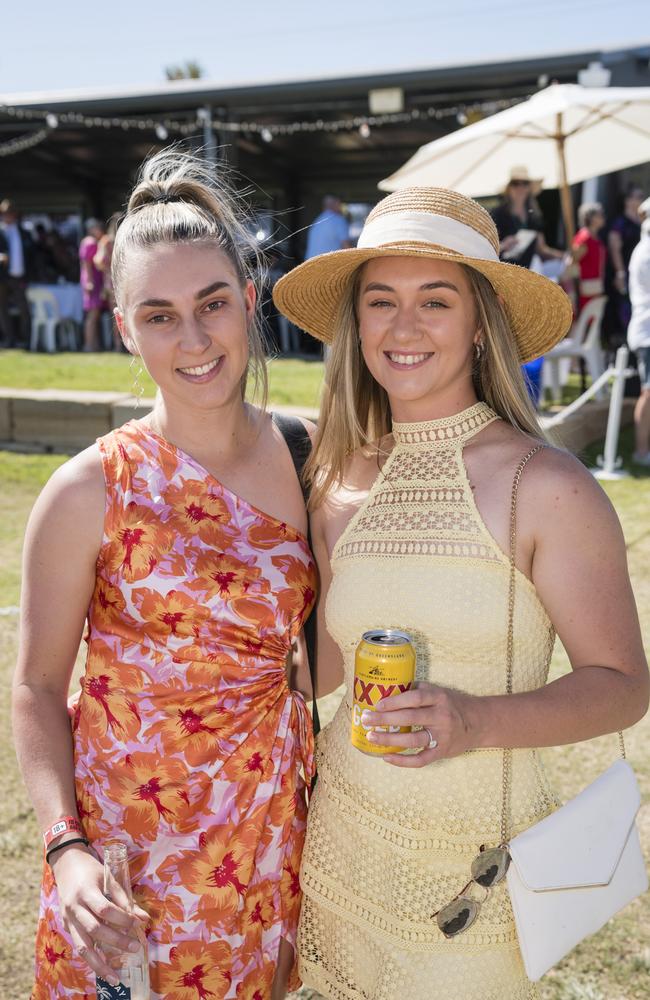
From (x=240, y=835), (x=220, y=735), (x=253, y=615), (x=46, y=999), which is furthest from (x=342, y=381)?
(x=46, y=999)

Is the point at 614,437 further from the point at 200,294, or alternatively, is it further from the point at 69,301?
the point at 69,301

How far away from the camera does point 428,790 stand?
66.0 inches

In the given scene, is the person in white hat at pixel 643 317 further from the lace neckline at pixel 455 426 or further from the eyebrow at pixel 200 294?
the eyebrow at pixel 200 294

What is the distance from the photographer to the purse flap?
5.12ft

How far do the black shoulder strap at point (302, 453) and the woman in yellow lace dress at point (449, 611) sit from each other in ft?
0.37

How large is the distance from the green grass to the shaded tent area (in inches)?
82.1

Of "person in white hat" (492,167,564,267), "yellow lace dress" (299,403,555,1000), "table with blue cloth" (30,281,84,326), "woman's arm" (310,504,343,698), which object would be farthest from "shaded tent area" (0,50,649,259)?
"yellow lace dress" (299,403,555,1000)

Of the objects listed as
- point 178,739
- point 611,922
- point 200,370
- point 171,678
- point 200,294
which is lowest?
point 611,922

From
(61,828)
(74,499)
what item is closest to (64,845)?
(61,828)

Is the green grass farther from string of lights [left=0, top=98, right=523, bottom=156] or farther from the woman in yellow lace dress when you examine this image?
the woman in yellow lace dress

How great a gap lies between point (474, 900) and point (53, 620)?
907mm

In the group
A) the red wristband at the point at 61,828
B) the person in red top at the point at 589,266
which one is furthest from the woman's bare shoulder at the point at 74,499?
the person in red top at the point at 589,266

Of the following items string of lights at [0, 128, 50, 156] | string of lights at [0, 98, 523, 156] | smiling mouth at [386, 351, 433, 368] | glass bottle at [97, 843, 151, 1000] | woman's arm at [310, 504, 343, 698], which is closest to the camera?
glass bottle at [97, 843, 151, 1000]

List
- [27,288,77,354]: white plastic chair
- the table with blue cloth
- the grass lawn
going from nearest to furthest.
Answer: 1. the grass lawn
2. [27,288,77,354]: white plastic chair
3. the table with blue cloth
